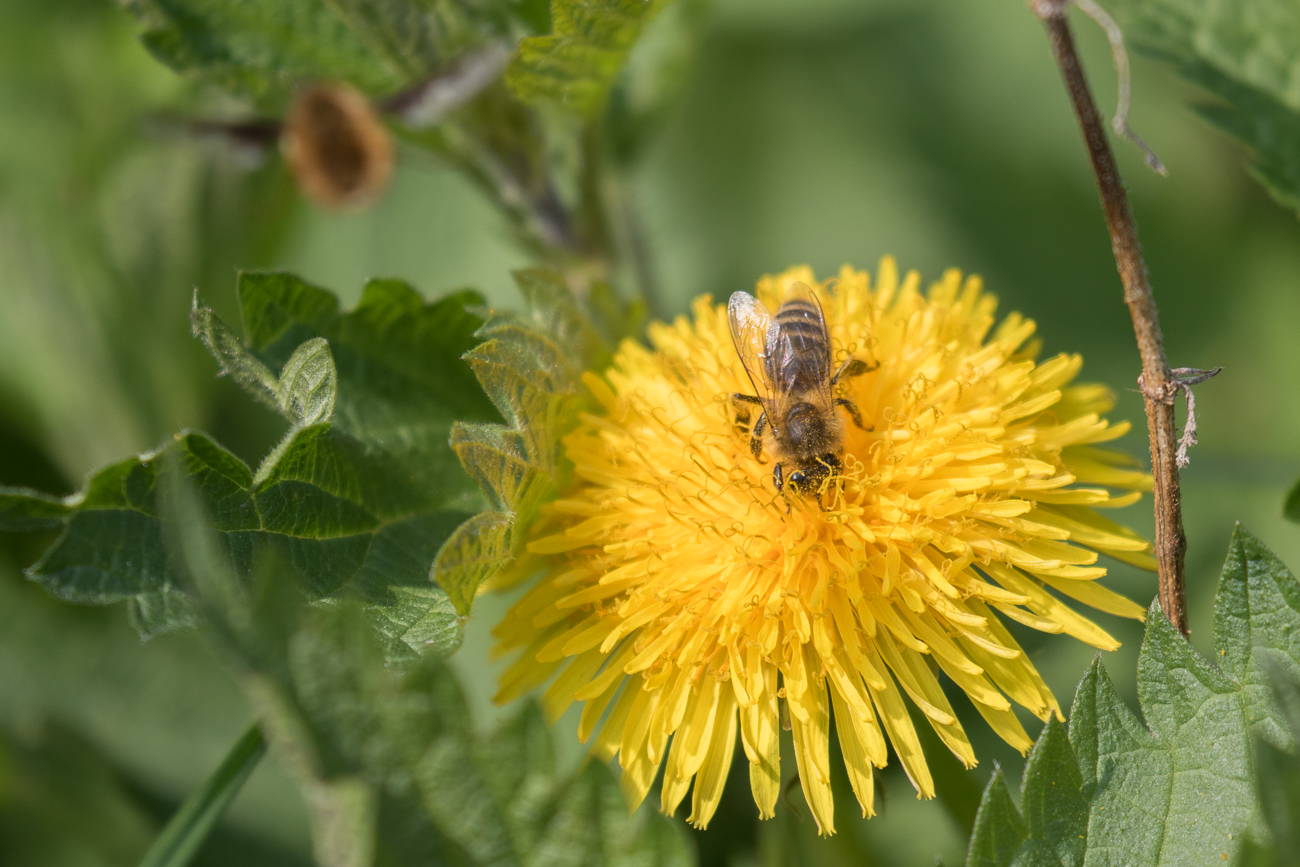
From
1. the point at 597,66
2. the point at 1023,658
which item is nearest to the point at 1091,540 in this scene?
the point at 1023,658

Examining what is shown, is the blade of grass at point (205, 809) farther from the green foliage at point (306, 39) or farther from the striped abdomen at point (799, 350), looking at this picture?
the green foliage at point (306, 39)

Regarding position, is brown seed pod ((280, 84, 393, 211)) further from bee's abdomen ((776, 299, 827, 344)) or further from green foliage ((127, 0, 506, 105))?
bee's abdomen ((776, 299, 827, 344))

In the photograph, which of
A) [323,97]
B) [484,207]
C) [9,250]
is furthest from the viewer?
[484,207]

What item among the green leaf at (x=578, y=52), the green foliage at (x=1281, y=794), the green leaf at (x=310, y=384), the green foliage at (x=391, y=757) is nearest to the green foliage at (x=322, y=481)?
the green leaf at (x=310, y=384)

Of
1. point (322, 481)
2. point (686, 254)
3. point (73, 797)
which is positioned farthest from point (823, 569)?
point (686, 254)

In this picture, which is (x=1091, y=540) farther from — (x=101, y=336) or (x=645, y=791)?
(x=101, y=336)

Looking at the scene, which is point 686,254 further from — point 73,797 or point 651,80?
point 73,797
